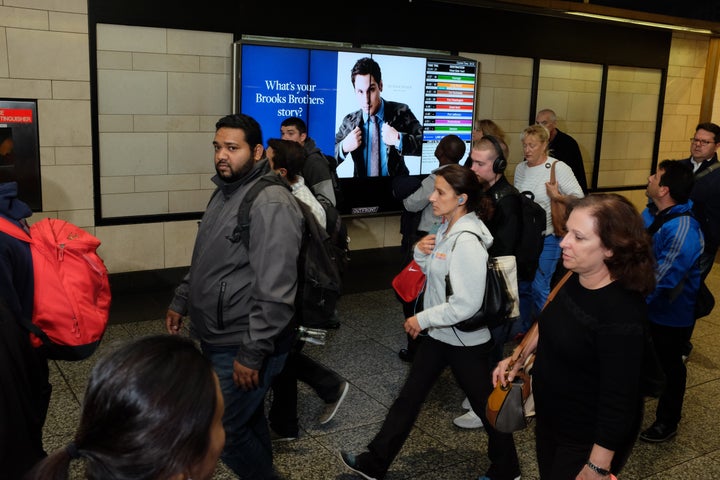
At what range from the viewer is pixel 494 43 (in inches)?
344

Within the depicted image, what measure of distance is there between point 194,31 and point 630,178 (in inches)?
269

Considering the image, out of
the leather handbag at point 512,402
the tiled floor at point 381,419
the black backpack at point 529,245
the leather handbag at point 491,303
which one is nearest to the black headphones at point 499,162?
the black backpack at point 529,245

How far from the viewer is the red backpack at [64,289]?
2570mm

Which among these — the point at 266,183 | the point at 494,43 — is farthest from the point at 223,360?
the point at 494,43

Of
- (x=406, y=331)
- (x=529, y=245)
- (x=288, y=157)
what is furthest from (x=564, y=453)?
(x=288, y=157)

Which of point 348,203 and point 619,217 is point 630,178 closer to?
point 348,203

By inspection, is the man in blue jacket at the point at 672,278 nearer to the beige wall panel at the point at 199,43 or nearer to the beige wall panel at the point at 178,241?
the beige wall panel at the point at 199,43

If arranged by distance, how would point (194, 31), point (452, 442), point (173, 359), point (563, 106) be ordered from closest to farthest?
point (173, 359)
point (452, 442)
point (194, 31)
point (563, 106)

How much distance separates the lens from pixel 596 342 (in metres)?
2.45

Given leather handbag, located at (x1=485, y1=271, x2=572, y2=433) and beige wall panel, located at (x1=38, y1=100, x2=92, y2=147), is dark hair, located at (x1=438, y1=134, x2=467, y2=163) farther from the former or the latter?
beige wall panel, located at (x1=38, y1=100, x2=92, y2=147)

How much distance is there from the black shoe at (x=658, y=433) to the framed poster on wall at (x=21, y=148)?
5054 millimetres

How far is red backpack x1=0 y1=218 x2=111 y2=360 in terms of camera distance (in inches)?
101

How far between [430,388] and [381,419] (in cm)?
109

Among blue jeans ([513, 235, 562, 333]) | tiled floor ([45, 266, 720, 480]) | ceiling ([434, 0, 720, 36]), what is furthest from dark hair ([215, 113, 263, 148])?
ceiling ([434, 0, 720, 36])
